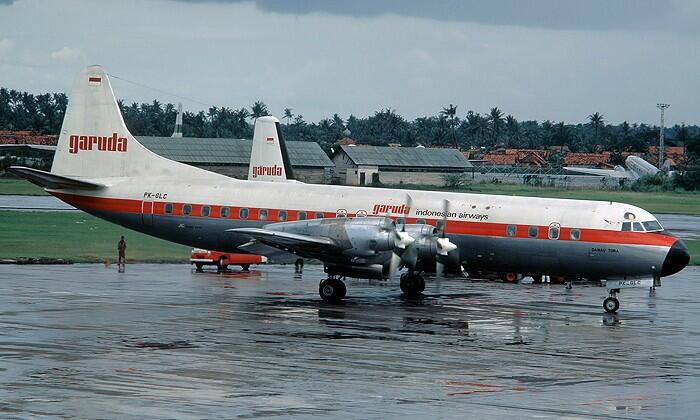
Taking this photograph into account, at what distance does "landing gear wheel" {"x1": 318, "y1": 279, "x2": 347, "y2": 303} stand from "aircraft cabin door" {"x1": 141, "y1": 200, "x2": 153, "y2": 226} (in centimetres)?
765

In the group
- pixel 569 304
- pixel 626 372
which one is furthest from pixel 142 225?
pixel 626 372

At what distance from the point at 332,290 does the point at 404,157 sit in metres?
92.4

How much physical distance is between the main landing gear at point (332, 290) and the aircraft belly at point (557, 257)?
4.26 metres

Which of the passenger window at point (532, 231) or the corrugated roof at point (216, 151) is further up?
the corrugated roof at point (216, 151)

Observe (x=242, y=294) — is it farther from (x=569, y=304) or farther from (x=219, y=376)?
(x=219, y=376)

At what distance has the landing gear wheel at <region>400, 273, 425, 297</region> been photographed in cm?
3694

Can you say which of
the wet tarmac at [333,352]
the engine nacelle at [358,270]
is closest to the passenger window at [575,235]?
the wet tarmac at [333,352]

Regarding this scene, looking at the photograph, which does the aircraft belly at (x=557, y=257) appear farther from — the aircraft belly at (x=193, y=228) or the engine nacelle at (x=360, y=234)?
the aircraft belly at (x=193, y=228)

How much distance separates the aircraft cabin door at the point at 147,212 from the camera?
38031 millimetres

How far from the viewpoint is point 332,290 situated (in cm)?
3416

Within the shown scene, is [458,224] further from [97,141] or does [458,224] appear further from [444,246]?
[97,141]

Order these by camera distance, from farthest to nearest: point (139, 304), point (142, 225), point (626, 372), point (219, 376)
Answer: point (142, 225), point (139, 304), point (626, 372), point (219, 376)

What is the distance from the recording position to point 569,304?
36.2 meters

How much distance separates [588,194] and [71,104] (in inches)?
2836
